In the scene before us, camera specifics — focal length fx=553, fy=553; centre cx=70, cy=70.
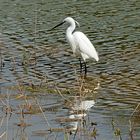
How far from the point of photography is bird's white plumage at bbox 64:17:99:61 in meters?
13.7

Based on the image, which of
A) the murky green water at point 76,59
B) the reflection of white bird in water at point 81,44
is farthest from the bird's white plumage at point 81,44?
the murky green water at point 76,59

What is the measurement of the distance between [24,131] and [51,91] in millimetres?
2707

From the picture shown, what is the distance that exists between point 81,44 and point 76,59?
3.29 feet

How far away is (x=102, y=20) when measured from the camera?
65.8 ft

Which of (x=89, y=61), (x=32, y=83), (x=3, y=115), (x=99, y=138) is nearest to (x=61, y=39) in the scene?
(x=89, y=61)

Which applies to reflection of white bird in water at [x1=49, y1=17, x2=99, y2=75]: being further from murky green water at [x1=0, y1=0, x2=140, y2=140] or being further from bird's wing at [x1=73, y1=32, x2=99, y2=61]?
murky green water at [x1=0, y1=0, x2=140, y2=140]

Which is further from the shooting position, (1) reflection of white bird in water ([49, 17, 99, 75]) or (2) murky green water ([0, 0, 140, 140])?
(1) reflection of white bird in water ([49, 17, 99, 75])

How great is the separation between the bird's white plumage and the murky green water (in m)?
0.32

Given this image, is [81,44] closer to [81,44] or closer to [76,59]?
[81,44]

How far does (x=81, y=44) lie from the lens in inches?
547

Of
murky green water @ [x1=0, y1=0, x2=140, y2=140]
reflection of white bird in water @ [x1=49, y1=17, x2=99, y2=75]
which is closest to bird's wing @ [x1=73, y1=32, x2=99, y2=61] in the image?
reflection of white bird in water @ [x1=49, y1=17, x2=99, y2=75]

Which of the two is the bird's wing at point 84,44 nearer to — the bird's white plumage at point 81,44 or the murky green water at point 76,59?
the bird's white plumage at point 81,44

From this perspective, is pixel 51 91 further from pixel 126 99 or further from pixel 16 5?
pixel 16 5

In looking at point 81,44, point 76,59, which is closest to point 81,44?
point 81,44
